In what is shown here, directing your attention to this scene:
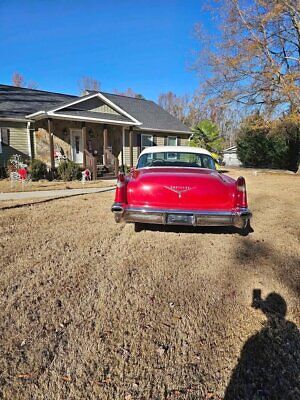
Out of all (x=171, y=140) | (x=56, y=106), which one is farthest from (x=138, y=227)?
(x=171, y=140)

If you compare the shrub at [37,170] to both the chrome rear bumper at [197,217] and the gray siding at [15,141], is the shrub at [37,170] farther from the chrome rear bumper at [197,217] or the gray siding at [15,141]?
the chrome rear bumper at [197,217]

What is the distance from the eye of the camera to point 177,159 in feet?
19.6

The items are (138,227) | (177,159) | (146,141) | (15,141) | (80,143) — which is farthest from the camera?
(146,141)

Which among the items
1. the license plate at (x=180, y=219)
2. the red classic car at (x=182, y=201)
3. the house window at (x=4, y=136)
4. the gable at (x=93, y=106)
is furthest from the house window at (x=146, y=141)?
the license plate at (x=180, y=219)

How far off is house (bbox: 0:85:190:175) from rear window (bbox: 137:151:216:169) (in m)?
9.44

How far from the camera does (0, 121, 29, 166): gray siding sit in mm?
14750

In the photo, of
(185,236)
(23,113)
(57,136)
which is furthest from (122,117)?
(185,236)

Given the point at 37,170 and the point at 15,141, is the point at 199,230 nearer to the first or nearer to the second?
the point at 37,170

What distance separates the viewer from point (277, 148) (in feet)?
86.4

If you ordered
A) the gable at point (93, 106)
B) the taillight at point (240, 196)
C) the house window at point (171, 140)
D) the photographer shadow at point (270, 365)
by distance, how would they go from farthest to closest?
the house window at point (171, 140) < the gable at point (93, 106) < the taillight at point (240, 196) < the photographer shadow at point (270, 365)

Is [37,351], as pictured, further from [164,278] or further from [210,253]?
[210,253]

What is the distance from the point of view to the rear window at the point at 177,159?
572 centimetres

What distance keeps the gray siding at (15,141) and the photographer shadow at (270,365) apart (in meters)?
15.5

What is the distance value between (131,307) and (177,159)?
384 cm
